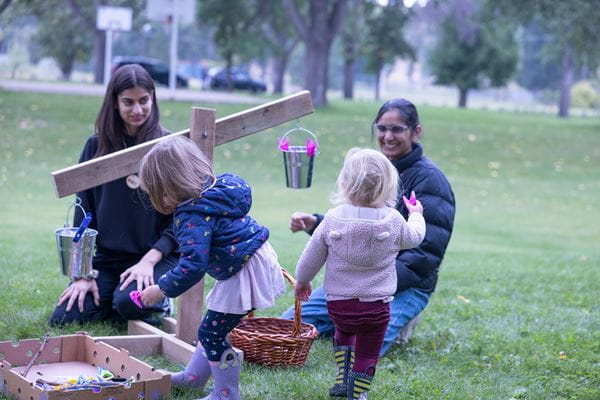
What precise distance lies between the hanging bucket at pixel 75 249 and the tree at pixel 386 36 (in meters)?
37.0

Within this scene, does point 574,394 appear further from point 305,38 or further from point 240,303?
point 305,38

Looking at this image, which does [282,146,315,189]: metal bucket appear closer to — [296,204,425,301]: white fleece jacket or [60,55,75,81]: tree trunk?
[296,204,425,301]: white fleece jacket

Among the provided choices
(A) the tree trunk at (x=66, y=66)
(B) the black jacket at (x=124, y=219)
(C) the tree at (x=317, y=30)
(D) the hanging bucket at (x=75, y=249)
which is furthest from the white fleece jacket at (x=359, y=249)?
(A) the tree trunk at (x=66, y=66)

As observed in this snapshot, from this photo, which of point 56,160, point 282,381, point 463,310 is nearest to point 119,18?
point 56,160

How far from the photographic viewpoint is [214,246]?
14.9 feet

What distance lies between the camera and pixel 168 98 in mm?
31828

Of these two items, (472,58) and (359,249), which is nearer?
(359,249)

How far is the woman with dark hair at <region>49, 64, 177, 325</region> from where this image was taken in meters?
6.21

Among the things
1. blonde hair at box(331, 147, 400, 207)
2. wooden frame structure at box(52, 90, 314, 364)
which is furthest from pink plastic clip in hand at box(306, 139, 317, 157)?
blonde hair at box(331, 147, 400, 207)

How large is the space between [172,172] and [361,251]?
103cm

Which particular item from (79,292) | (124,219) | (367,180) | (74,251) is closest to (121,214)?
(124,219)

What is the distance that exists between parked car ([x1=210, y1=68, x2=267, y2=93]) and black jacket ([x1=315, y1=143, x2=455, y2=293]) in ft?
150

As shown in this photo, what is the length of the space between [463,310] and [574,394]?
7.76 ft

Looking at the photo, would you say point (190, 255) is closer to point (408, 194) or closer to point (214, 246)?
point (214, 246)
